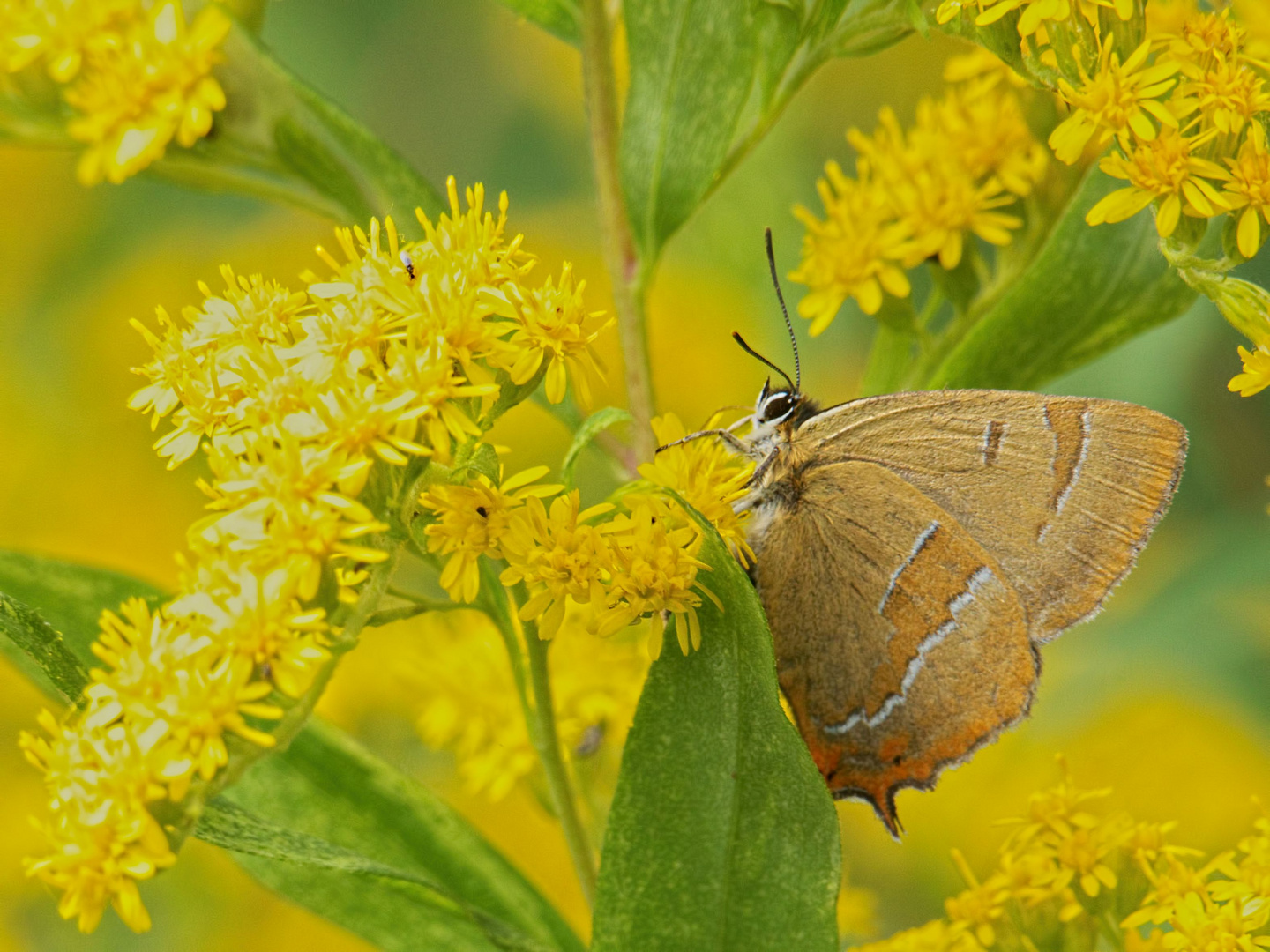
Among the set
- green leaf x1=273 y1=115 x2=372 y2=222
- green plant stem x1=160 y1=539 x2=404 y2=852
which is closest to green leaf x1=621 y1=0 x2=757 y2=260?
green leaf x1=273 y1=115 x2=372 y2=222

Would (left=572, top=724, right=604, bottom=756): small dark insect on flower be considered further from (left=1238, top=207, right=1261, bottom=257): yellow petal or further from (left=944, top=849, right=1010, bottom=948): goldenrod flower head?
(left=1238, top=207, right=1261, bottom=257): yellow petal

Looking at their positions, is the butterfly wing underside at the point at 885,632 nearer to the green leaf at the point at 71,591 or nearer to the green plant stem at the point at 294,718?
the green plant stem at the point at 294,718

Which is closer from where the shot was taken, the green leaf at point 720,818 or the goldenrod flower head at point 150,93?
the green leaf at point 720,818

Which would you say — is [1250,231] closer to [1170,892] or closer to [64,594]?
[1170,892]

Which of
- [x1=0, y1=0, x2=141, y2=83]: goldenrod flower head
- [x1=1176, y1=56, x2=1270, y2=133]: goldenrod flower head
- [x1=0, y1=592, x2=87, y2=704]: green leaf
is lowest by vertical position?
[x1=0, y1=592, x2=87, y2=704]: green leaf

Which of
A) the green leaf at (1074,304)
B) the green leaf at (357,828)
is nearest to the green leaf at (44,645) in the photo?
the green leaf at (357,828)

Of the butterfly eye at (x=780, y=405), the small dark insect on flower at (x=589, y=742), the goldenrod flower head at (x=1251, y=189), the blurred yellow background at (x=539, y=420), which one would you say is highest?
the goldenrod flower head at (x=1251, y=189)

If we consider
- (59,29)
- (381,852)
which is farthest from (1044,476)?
(59,29)
